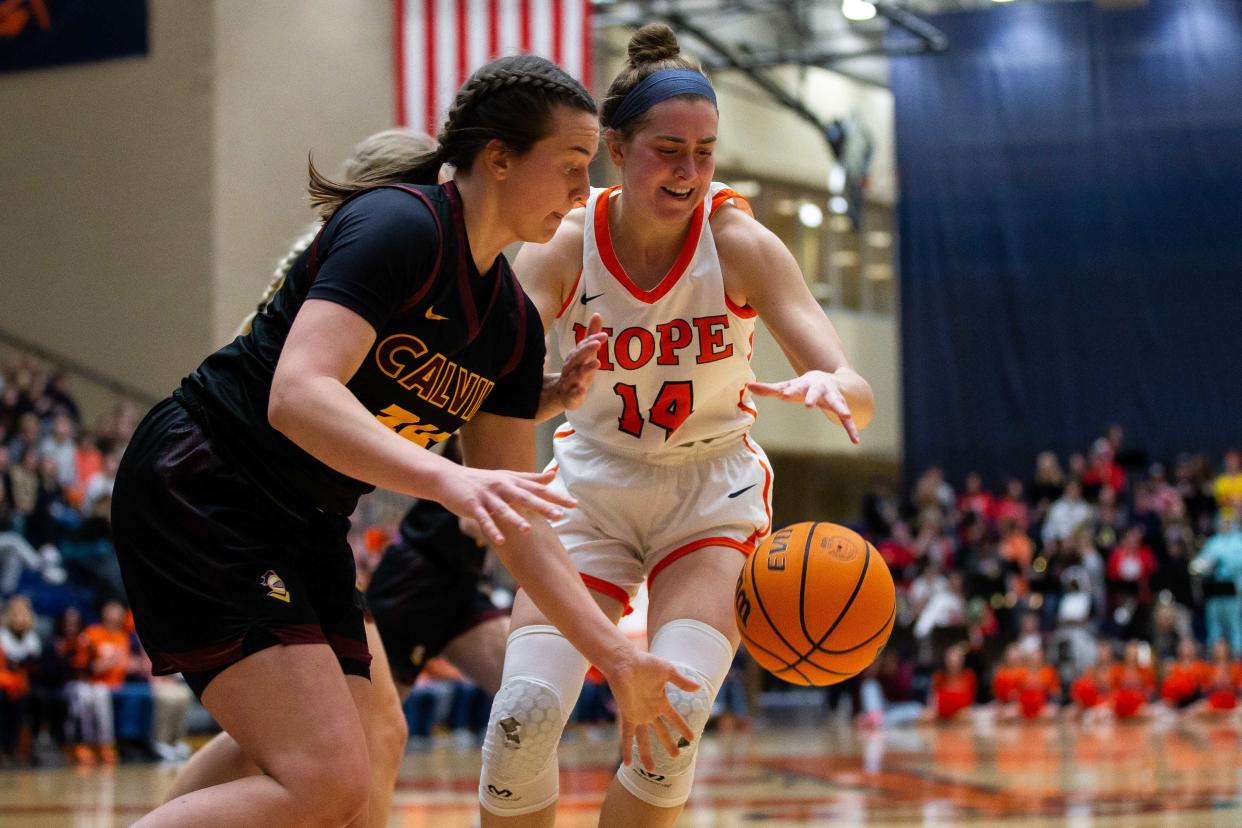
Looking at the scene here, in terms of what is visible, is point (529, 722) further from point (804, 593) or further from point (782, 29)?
point (782, 29)

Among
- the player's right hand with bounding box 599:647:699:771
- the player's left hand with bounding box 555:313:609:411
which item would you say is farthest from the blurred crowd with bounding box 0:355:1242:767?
the player's right hand with bounding box 599:647:699:771

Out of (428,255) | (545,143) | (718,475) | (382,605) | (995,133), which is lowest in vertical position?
(382,605)

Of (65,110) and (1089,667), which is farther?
(65,110)

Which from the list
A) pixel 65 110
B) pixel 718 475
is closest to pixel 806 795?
pixel 718 475

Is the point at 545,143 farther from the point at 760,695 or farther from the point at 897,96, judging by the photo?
the point at 897,96

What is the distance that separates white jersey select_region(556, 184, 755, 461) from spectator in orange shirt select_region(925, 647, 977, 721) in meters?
12.6

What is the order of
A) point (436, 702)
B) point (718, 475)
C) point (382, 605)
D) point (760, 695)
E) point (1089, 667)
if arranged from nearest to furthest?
1. point (718, 475)
2. point (382, 605)
3. point (436, 702)
4. point (1089, 667)
5. point (760, 695)

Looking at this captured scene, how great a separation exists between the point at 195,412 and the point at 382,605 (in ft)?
8.30

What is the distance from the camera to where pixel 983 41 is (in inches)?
893

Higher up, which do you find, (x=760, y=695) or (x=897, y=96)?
(x=897, y=96)

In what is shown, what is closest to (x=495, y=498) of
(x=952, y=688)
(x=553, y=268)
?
(x=553, y=268)

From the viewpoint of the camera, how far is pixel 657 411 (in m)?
4.09

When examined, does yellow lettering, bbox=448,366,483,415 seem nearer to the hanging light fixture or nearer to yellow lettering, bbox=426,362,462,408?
yellow lettering, bbox=426,362,462,408

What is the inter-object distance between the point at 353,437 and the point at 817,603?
1.42 metres
